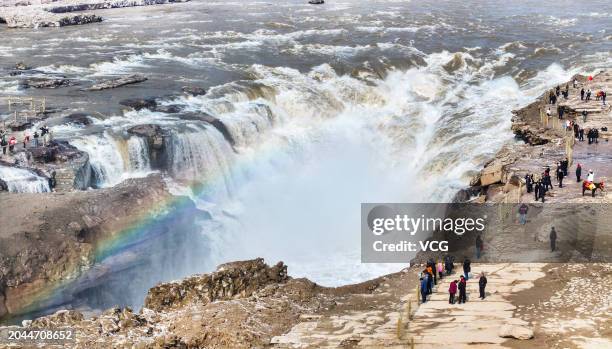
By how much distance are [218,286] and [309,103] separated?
981 inches

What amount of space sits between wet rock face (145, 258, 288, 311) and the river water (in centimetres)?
580

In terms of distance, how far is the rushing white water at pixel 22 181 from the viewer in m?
29.3

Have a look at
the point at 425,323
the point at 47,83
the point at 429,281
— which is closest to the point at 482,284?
the point at 429,281

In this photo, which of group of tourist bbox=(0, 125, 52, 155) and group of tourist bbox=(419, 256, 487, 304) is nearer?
group of tourist bbox=(419, 256, 487, 304)

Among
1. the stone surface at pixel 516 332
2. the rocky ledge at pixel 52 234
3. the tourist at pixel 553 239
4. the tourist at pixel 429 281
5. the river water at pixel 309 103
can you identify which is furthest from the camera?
the river water at pixel 309 103

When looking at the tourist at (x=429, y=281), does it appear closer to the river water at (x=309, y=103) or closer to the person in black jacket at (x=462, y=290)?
the person in black jacket at (x=462, y=290)

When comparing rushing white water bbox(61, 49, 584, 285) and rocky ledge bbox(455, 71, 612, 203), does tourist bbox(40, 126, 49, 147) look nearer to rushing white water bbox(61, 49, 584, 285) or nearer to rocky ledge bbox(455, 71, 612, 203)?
rushing white water bbox(61, 49, 584, 285)

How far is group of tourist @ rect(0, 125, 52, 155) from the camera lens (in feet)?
107

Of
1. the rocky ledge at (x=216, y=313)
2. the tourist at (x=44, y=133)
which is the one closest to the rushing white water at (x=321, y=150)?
the tourist at (x=44, y=133)

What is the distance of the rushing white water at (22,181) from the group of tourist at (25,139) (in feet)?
7.66

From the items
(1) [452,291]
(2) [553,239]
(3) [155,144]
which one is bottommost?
(1) [452,291]

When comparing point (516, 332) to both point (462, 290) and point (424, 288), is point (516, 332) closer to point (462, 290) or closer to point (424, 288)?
point (462, 290)

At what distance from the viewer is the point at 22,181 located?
29625 mm

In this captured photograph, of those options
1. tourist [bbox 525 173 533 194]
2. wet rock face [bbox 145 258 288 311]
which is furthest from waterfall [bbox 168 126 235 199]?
tourist [bbox 525 173 533 194]
